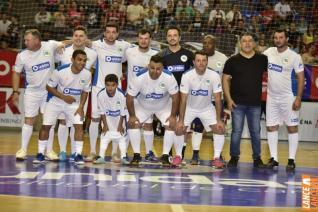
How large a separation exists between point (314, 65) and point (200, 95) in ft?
26.2

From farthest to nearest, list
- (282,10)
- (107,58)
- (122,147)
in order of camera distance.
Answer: (282,10)
(107,58)
(122,147)

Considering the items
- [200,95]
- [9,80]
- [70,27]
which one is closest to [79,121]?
[200,95]

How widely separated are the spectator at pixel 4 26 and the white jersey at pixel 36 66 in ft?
28.5

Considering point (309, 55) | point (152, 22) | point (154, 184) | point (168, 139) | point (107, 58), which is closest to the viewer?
point (154, 184)

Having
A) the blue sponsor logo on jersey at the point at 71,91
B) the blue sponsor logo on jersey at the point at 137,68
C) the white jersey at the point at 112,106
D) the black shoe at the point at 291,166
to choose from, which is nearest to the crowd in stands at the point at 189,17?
the blue sponsor logo on jersey at the point at 137,68

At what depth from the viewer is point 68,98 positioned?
42.6 feet

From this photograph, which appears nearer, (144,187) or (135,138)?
(144,187)

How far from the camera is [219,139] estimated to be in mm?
12953

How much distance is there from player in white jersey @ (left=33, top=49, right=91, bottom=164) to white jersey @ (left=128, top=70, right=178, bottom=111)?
883 millimetres

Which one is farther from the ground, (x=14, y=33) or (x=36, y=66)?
(x=14, y=33)

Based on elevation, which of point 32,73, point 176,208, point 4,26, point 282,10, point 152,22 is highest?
point 282,10

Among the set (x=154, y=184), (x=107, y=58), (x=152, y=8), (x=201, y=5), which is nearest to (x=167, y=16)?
(x=152, y=8)

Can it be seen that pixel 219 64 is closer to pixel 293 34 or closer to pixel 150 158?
pixel 150 158

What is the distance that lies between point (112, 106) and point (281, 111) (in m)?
2.98
